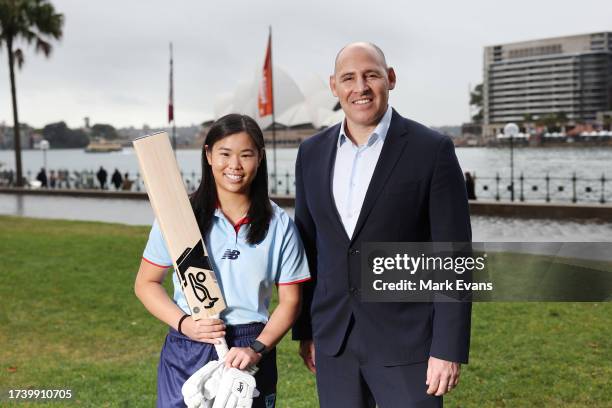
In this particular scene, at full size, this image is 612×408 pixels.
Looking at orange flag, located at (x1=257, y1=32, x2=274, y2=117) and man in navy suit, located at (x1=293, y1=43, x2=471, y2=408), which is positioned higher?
orange flag, located at (x1=257, y1=32, x2=274, y2=117)

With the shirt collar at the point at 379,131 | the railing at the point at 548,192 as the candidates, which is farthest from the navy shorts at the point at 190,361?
the railing at the point at 548,192

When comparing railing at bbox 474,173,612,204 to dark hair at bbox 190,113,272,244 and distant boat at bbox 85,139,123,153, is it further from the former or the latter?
distant boat at bbox 85,139,123,153

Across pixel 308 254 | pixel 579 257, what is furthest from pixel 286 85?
pixel 308 254

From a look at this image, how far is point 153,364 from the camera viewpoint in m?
5.89

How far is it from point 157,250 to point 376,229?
742mm

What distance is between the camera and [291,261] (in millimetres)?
2557

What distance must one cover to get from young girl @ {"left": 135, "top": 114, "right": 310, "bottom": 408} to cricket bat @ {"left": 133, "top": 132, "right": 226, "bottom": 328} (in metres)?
0.08

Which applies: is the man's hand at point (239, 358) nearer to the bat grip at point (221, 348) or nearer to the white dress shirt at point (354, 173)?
the bat grip at point (221, 348)

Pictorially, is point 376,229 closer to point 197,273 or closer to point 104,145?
point 197,273

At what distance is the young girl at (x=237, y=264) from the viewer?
2512 mm

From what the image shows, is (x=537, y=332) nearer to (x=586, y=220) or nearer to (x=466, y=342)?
(x=466, y=342)

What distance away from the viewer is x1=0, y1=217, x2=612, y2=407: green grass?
200 inches

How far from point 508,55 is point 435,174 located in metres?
158

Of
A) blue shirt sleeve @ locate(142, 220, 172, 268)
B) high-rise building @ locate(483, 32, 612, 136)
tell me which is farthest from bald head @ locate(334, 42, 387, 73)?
high-rise building @ locate(483, 32, 612, 136)
